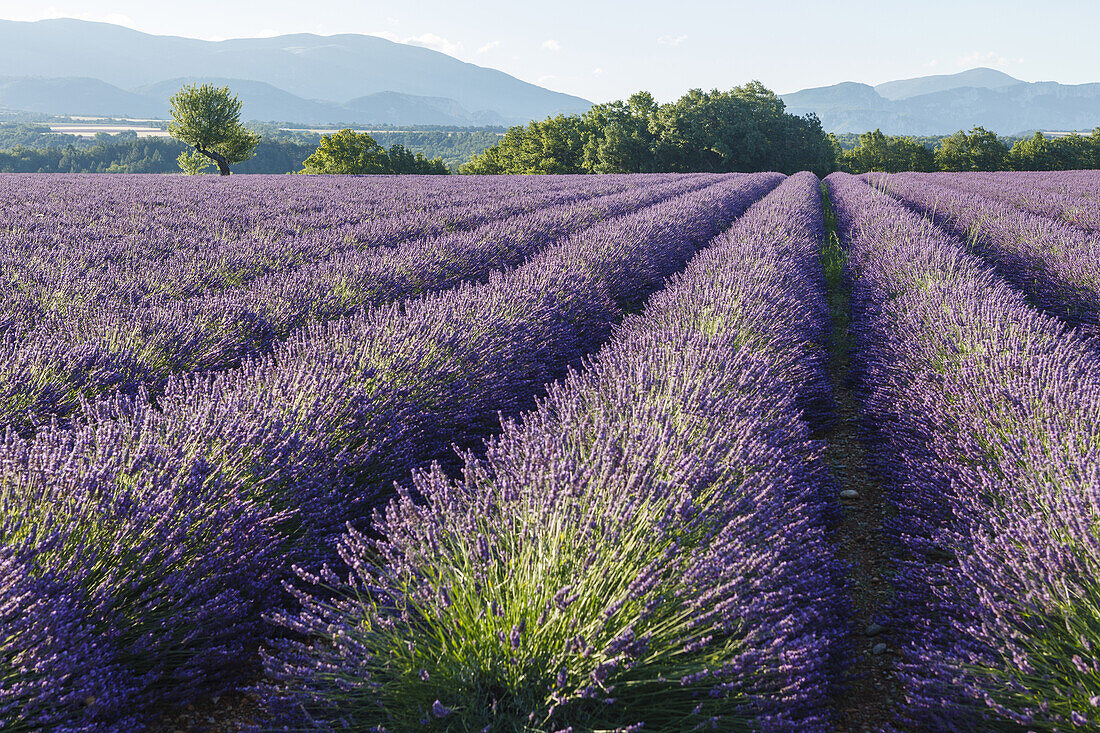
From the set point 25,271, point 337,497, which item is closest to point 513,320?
point 337,497

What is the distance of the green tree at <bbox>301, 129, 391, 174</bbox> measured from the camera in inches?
1494

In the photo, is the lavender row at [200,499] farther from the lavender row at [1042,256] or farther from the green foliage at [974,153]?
the green foliage at [974,153]

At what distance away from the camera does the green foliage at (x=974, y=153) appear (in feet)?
137

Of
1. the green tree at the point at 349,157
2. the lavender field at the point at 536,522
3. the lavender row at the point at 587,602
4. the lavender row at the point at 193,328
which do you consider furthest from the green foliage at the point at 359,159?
the lavender row at the point at 587,602

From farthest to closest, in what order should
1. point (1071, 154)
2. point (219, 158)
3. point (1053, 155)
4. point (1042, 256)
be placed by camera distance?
point (1071, 154)
point (1053, 155)
point (219, 158)
point (1042, 256)

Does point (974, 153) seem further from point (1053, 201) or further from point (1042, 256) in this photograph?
point (1042, 256)

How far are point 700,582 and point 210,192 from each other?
1314 cm

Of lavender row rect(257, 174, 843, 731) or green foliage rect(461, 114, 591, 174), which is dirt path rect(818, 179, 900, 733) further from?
green foliage rect(461, 114, 591, 174)

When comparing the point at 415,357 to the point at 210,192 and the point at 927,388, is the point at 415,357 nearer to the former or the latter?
the point at 927,388

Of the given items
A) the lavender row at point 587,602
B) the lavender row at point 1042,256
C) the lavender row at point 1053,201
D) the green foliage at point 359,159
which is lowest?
the lavender row at point 587,602

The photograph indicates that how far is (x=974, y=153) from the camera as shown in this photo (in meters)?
41.7

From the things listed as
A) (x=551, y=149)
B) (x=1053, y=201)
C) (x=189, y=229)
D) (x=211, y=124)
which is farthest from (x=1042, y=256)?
(x=551, y=149)

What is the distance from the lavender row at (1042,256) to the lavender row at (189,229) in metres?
6.34

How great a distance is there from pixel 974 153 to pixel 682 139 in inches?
854
